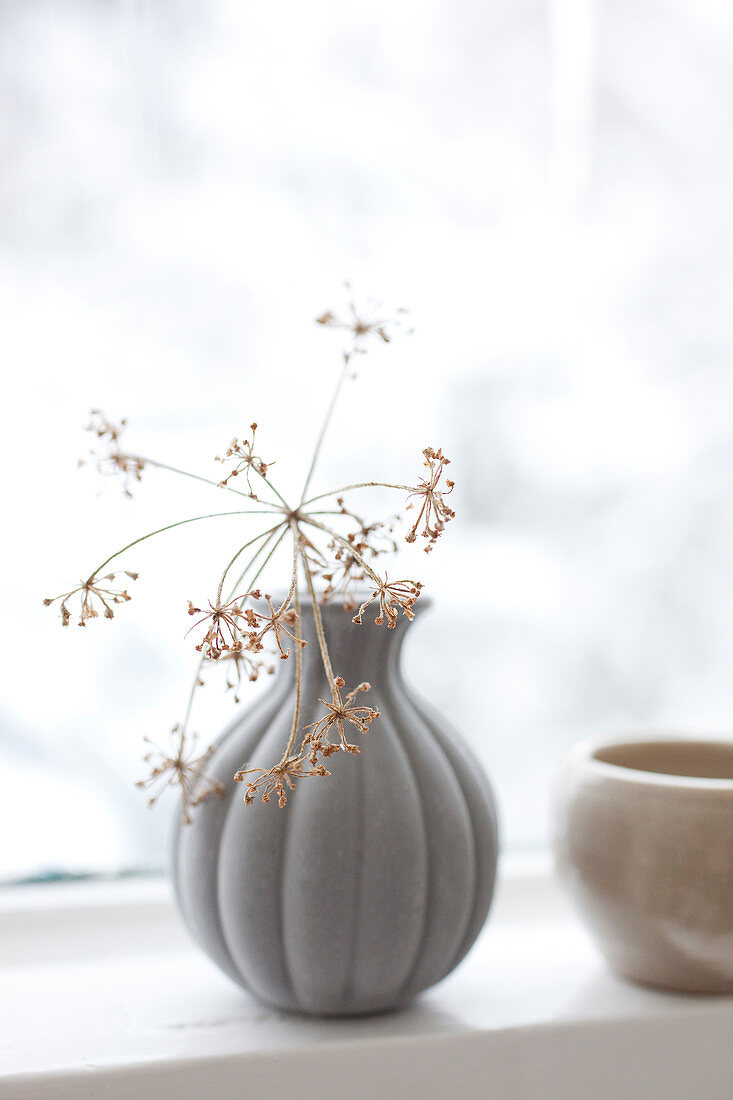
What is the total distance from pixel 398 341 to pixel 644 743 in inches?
12.0

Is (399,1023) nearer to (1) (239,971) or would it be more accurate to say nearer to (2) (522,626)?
(1) (239,971)

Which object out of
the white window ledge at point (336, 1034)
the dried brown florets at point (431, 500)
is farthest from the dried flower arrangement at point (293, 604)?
the white window ledge at point (336, 1034)

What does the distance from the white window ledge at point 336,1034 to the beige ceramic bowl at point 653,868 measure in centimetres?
3

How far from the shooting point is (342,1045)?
1.48ft

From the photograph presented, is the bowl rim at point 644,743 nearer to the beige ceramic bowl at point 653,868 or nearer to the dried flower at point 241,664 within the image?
the beige ceramic bowl at point 653,868

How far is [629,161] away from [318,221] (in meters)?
0.23

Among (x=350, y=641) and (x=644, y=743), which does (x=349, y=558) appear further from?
(x=644, y=743)

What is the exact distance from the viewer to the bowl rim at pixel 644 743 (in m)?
0.49

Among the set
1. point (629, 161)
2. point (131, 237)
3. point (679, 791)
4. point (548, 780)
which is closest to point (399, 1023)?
point (679, 791)

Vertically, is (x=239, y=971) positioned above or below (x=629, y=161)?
below

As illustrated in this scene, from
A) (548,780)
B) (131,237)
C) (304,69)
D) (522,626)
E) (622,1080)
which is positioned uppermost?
(304,69)

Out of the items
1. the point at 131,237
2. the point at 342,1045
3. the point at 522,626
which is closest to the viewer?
the point at 342,1045

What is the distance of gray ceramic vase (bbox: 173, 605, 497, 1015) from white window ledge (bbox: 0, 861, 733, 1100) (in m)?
0.02

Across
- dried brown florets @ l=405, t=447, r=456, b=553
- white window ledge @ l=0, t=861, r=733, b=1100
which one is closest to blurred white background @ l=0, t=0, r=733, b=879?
white window ledge @ l=0, t=861, r=733, b=1100
